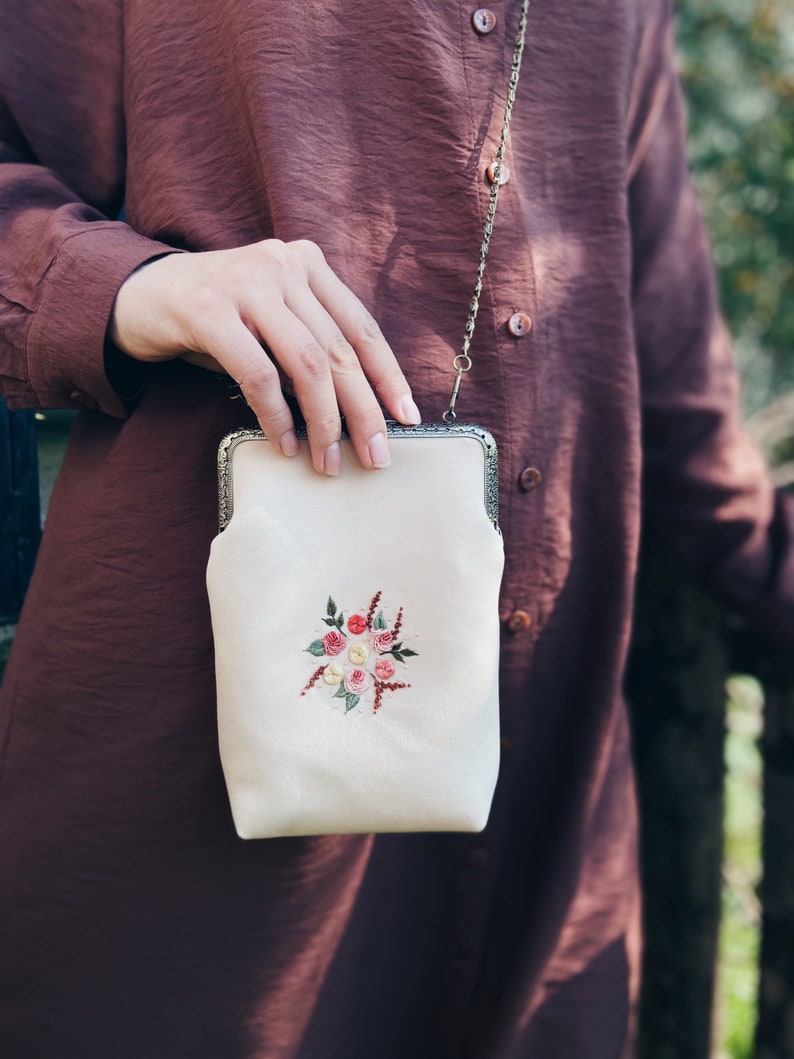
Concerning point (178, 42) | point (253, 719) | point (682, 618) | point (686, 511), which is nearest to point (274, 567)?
point (253, 719)

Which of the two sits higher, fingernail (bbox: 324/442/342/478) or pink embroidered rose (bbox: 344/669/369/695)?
fingernail (bbox: 324/442/342/478)

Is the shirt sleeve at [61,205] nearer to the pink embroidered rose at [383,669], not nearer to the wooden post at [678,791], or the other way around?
the pink embroidered rose at [383,669]

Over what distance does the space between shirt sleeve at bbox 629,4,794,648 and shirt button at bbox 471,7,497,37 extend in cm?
38

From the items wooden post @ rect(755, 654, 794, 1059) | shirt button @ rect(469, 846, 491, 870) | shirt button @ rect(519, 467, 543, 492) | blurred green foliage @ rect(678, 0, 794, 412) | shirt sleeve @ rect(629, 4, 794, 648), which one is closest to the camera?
shirt button @ rect(519, 467, 543, 492)

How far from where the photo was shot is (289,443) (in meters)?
0.80

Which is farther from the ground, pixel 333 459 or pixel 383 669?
pixel 333 459

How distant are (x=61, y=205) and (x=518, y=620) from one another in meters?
0.66

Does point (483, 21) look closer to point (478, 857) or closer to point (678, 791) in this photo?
point (478, 857)

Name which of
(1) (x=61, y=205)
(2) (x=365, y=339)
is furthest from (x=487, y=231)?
(1) (x=61, y=205)

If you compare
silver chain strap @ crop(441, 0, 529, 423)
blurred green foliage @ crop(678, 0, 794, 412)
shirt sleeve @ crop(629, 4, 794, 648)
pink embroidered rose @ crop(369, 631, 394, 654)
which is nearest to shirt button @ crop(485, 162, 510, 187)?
silver chain strap @ crop(441, 0, 529, 423)

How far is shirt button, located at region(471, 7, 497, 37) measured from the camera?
3.04ft

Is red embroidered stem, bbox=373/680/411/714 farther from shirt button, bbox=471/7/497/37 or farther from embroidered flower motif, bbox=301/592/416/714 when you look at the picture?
shirt button, bbox=471/7/497/37

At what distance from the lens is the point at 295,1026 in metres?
1.03

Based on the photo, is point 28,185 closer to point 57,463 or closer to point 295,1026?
point 57,463
